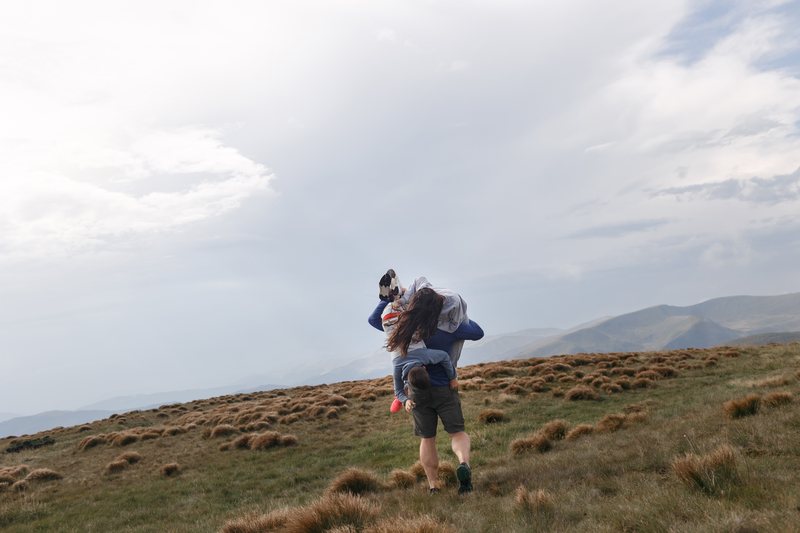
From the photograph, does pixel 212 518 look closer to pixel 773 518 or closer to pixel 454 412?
pixel 454 412

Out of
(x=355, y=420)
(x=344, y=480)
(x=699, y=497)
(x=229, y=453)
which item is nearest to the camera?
(x=699, y=497)

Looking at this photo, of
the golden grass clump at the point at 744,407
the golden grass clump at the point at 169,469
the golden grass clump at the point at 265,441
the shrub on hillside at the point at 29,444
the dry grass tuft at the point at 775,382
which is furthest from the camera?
the shrub on hillside at the point at 29,444

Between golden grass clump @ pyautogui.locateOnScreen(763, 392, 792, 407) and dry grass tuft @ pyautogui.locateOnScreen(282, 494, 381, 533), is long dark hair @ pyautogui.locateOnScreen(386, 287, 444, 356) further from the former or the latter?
golden grass clump @ pyautogui.locateOnScreen(763, 392, 792, 407)

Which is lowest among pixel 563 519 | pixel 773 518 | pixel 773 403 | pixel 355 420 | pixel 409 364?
pixel 355 420

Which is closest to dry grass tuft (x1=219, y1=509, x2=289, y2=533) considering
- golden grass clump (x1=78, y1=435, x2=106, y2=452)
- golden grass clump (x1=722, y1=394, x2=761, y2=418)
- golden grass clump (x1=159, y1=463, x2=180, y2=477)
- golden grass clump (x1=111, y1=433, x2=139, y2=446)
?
golden grass clump (x1=722, y1=394, x2=761, y2=418)

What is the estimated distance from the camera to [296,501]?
809 centimetres

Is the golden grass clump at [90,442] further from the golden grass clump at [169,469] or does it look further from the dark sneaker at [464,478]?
the dark sneaker at [464,478]

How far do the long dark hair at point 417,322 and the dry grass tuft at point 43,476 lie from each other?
1594cm

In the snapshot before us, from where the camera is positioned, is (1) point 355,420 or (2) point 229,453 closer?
(2) point 229,453

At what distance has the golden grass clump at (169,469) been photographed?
1293cm

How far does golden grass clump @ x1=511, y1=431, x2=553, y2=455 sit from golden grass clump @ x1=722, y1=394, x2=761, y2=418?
3400 millimetres

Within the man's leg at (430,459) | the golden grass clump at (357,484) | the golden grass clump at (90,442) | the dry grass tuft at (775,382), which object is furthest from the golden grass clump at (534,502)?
the golden grass clump at (90,442)

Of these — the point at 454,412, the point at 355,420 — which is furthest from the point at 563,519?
the point at 355,420

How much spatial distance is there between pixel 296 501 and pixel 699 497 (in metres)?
7.14
